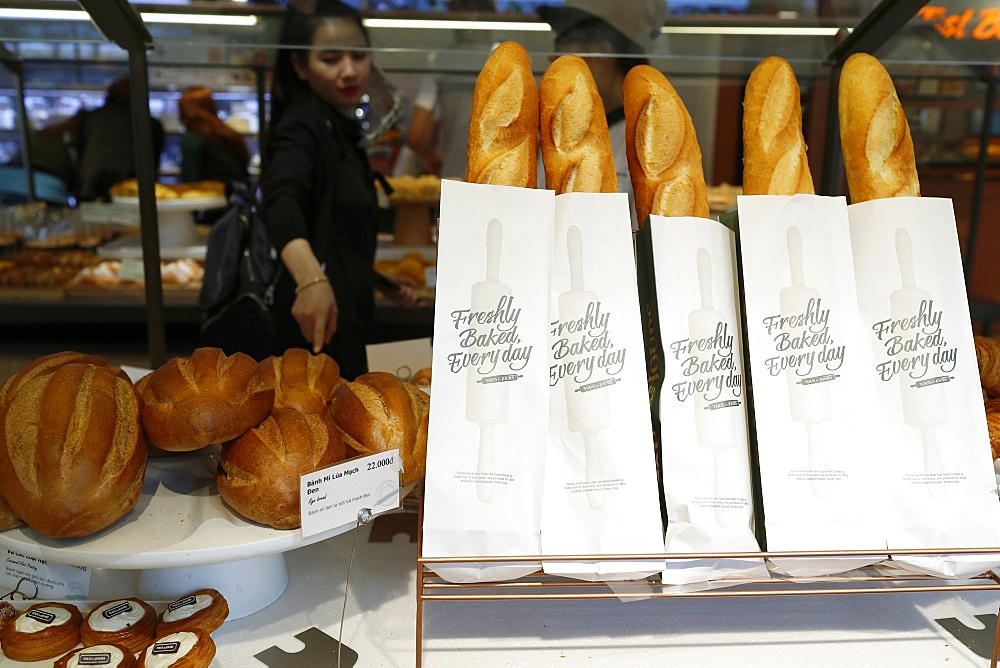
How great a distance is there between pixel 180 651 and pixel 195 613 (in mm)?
86

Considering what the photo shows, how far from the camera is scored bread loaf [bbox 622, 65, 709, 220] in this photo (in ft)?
3.19

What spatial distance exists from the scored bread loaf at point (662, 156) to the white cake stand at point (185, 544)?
0.55 meters

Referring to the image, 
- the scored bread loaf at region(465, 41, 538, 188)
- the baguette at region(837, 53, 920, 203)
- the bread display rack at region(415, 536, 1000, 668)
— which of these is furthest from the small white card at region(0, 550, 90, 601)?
the baguette at region(837, 53, 920, 203)

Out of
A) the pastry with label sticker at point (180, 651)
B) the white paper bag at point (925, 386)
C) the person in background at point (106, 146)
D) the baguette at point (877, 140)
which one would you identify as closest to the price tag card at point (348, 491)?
the pastry with label sticker at point (180, 651)

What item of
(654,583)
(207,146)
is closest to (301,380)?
(654,583)

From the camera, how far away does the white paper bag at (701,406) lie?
87 cm

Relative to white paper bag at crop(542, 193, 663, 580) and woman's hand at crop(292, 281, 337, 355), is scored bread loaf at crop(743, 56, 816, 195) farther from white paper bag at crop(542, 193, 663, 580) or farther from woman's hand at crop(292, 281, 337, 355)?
woman's hand at crop(292, 281, 337, 355)

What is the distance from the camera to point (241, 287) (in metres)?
2.10

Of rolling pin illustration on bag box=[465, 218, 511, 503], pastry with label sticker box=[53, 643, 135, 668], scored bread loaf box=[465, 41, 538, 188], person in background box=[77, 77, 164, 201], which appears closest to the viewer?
pastry with label sticker box=[53, 643, 135, 668]

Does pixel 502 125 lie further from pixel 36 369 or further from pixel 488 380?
pixel 36 369

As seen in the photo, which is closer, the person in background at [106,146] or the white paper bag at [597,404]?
the white paper bag at [597,404]

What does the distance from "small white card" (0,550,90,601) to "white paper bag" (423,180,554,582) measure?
437mm

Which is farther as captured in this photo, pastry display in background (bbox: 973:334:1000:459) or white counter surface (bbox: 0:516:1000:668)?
pastry display in background (bbox: 973:334:1000:459)

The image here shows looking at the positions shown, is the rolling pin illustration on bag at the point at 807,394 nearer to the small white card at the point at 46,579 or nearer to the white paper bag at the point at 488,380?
the white paper bag at the point at 488,380
